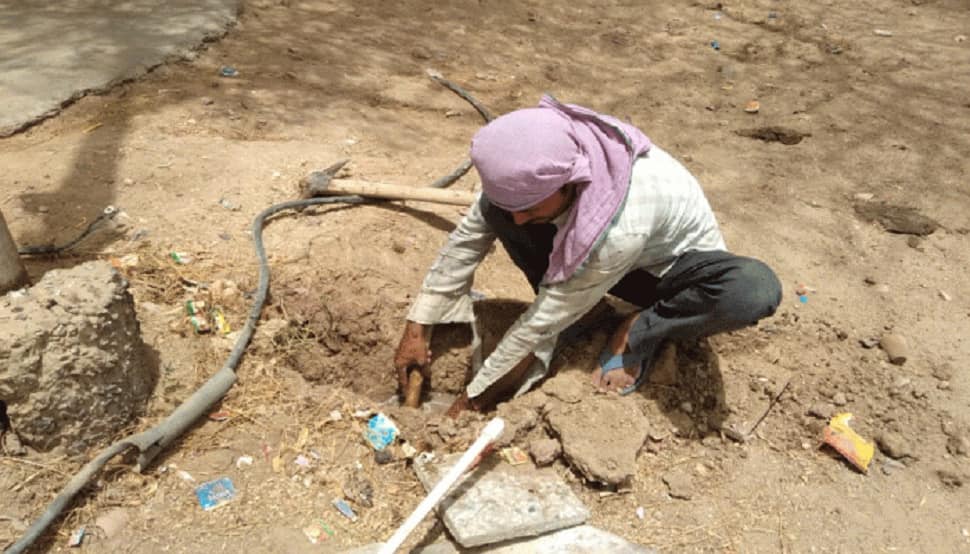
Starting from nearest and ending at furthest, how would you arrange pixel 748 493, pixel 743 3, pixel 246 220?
pixel 748 493 → pixel 246 220 → pixel 743 3

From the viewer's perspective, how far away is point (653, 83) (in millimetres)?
4875

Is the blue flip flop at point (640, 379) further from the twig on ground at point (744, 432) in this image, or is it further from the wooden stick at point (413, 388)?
the wooden stick at point (413, 388)

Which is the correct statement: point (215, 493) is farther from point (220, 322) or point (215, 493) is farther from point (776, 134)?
point (776, 134)

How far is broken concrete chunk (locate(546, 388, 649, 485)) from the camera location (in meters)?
2.20

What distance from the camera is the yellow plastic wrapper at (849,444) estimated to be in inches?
91.3

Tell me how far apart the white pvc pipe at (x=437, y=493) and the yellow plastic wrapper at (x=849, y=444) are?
1.18m

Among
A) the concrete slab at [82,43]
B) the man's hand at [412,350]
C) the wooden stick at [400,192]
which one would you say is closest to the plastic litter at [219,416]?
the man's hand at [412,350]

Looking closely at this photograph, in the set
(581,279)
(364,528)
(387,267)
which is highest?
(581,279)

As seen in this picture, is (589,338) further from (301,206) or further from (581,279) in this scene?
(301,206)

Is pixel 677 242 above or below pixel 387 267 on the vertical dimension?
above

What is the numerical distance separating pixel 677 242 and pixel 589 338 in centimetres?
55

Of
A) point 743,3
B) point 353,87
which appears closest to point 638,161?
point 353,87

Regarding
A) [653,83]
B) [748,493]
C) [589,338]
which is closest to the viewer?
[748,493]

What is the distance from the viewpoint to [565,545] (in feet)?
6.70
